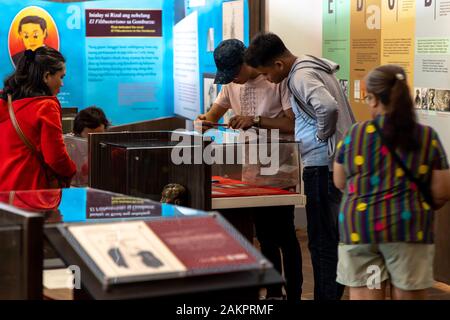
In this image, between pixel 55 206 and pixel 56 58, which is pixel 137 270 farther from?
pixel 56 58

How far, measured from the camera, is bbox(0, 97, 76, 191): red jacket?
4.61 meters

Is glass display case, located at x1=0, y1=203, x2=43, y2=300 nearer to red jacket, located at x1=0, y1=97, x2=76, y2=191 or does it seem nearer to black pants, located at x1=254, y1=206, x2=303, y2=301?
red jacket, located at x1=0, y1=97, x2=76, y2=191

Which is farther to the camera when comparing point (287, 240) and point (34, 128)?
point (287, 240)

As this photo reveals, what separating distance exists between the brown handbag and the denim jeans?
1.29 meters

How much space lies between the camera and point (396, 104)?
3.54 metres

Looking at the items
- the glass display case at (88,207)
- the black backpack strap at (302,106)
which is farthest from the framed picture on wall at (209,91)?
the glass display case at (88,207)

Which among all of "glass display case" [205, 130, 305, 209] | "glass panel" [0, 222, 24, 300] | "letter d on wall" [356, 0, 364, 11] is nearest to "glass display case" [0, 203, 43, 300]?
"glass panel" [0, 222, 24, 300]

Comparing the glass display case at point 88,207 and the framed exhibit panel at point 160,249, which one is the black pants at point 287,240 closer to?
the glass display case at point 88,207

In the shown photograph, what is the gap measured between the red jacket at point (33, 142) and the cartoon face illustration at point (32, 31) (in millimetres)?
4191

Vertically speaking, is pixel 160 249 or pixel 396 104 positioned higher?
pixel 396 104

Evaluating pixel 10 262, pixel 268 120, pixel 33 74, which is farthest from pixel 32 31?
pixel 10 262

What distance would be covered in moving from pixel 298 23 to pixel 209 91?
3.63 ft

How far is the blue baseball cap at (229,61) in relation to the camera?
207 inches

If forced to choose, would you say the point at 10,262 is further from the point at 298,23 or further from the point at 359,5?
the point at 298,23
